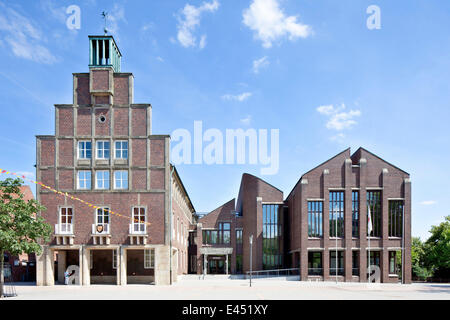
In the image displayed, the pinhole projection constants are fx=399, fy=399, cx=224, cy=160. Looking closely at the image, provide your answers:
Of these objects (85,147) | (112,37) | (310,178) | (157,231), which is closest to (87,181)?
(85,147)

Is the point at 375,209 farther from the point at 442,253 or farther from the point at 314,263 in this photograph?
the point at 442,253

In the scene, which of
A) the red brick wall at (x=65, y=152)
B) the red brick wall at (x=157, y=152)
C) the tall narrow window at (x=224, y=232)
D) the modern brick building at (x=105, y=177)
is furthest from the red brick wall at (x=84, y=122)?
the tall narrow window at (x=224, y=232)

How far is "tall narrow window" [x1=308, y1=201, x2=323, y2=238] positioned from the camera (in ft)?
148

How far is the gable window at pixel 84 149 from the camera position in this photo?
3612 centimetres

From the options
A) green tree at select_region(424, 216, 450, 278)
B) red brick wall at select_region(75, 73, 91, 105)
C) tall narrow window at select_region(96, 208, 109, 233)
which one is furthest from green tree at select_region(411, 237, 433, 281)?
red brick wall at select_region(75, 73, 91, 105)

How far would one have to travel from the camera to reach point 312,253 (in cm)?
4612

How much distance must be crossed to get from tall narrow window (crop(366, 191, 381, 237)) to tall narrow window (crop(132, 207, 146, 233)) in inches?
983

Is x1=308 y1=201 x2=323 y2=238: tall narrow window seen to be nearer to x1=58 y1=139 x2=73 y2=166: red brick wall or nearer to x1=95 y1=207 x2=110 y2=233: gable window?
x1=95 y1=207 x2=110 y2=233: gable window

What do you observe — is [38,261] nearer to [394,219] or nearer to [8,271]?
Result: [8,271]

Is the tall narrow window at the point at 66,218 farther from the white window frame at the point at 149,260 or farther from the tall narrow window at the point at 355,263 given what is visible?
the tall narrow window at the point at 355,263

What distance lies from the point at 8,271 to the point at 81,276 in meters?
11.5

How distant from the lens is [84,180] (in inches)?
1410

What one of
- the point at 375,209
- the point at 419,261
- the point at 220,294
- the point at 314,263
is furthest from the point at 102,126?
the point at 419,261

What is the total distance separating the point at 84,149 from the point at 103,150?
1756mm
